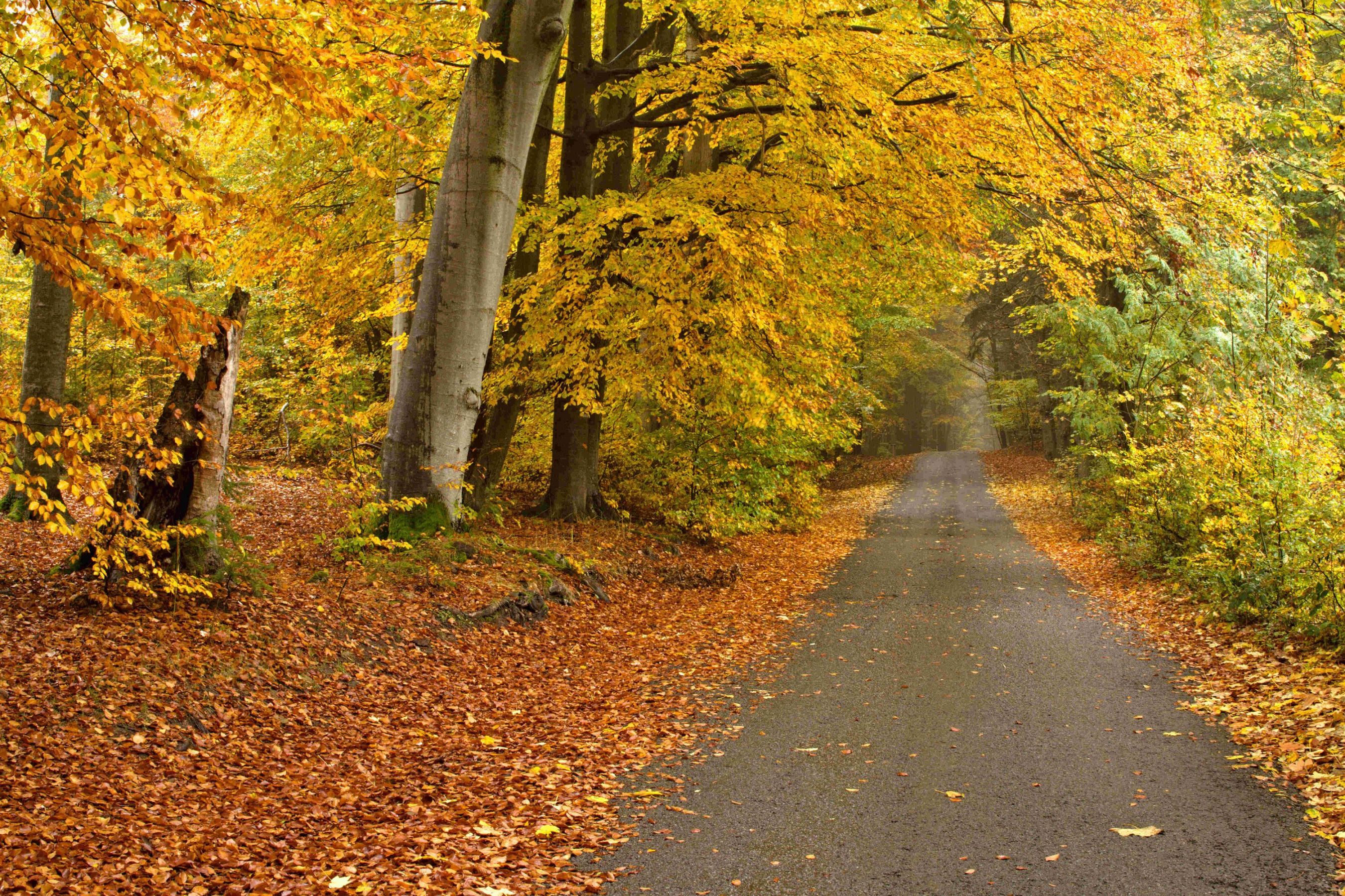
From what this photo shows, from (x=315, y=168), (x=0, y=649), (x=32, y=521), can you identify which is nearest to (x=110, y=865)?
(x=0, y=649)

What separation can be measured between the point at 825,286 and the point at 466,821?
38.0ft

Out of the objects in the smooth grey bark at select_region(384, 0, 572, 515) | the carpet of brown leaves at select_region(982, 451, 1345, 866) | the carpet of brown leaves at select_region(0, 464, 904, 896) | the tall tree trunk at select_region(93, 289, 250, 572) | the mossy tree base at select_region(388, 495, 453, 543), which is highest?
the smooth grey bark at select_region(384, 0, 572, 515)

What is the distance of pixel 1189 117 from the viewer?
40.2 feet

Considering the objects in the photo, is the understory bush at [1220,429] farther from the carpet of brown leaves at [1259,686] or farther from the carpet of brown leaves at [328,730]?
the carpet of brown leaves at [328,730]

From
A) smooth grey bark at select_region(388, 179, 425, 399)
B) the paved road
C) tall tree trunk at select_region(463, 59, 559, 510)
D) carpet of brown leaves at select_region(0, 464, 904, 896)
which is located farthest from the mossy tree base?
the paved road

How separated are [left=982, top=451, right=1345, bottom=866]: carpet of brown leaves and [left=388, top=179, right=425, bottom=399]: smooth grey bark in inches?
369

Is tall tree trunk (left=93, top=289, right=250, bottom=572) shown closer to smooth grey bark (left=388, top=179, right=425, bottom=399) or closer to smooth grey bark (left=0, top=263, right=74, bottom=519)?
smooth grey bark (left=0, top=263, right=74, bottom=519)

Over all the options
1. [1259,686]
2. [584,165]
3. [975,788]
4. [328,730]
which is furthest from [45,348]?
[1259,686]

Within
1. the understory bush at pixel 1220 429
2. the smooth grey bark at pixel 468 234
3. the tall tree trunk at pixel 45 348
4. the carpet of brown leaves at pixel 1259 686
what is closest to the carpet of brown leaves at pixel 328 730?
the tall tree trunk at pixel 45 348

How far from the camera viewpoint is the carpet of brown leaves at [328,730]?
4.00 meters

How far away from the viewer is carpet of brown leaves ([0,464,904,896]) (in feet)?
13.1

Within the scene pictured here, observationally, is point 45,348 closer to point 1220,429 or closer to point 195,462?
point 195,462

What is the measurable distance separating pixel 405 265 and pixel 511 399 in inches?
91.3

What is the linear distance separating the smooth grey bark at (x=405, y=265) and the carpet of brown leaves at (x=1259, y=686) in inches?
369
